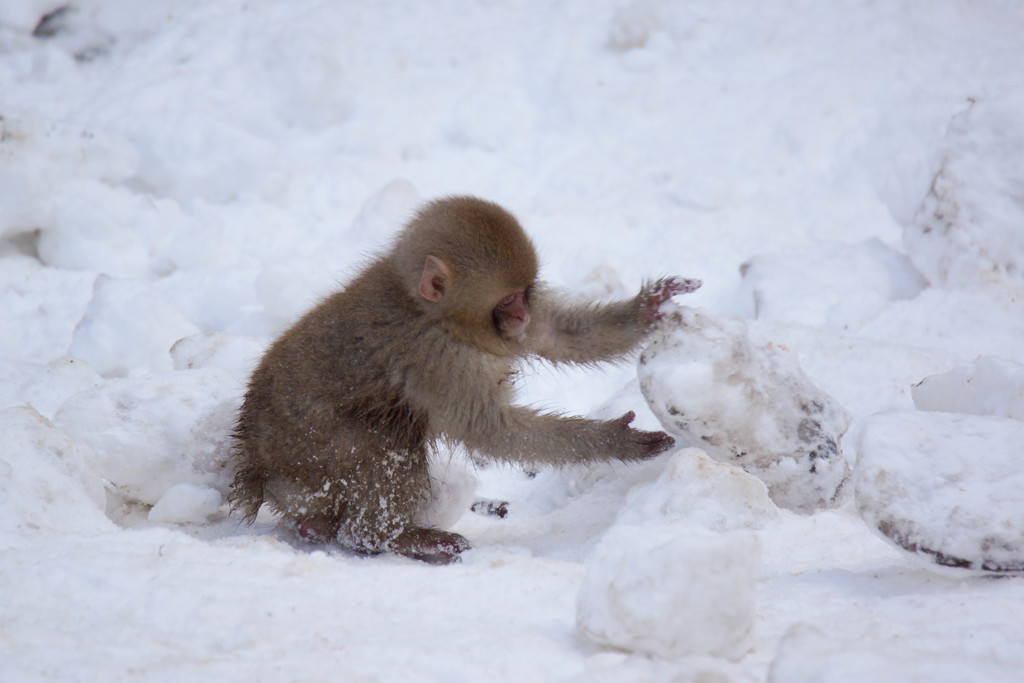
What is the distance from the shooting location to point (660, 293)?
10.3ft

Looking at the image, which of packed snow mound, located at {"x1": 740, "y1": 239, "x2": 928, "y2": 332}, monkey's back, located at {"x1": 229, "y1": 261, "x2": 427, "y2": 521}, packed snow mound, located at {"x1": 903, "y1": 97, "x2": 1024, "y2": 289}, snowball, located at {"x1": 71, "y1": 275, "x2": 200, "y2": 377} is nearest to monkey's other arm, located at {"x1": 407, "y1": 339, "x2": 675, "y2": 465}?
monkey's back, located at {"x1": 229, "y1": 261, "x2": 427, "y2": 521}

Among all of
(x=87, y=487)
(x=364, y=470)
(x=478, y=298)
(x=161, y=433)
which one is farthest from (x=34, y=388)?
(x=478, y=298)

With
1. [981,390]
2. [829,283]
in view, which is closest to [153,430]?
[981,390]

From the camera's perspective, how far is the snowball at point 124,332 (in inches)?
156

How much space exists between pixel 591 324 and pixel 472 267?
2.17 ft

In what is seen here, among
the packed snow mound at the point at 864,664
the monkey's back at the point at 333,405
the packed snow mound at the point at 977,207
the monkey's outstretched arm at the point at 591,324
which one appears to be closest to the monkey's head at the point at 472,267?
the monkey's back at the point at 333,405

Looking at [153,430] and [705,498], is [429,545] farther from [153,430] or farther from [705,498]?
[153,430]

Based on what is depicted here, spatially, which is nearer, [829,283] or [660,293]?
[660,293]

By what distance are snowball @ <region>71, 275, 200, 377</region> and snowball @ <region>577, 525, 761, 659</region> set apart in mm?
2977

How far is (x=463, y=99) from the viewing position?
6.12 m

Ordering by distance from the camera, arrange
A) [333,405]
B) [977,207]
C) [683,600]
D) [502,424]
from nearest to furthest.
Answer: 1. [683,600]
2. [333,405]
3. [502,424]
4. [977,207]

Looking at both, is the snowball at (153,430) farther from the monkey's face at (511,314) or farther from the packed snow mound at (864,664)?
the packed snow mound at (864,664)

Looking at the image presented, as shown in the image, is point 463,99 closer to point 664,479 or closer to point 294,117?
point 294,117

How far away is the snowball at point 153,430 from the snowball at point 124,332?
885 millimetres
